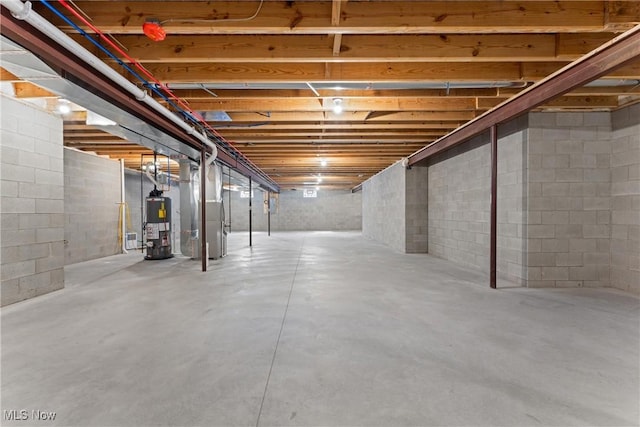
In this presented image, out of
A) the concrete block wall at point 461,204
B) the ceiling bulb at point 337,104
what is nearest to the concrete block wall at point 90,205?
the ceiling bulb at point 337,104

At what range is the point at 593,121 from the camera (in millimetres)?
3551

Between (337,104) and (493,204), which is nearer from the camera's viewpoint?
(337,104)

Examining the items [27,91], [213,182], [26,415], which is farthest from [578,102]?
[27,91]

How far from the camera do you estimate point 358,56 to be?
2.34 metres

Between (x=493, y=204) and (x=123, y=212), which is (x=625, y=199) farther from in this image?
(x=123, y=212)

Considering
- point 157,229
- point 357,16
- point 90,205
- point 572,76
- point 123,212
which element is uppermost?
point 357,16

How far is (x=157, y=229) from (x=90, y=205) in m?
1.48

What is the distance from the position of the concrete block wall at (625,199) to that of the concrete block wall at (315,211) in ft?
36.1

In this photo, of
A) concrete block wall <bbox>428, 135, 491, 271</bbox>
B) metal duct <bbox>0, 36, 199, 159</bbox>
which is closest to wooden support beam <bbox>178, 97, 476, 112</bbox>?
metal duct <bbox>0, 36, 199, 159</bbox>

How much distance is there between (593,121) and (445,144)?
5.95 ft

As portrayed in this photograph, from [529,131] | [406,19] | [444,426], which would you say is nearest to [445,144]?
[529,131]

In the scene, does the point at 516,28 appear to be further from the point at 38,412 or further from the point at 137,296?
the point at 137,296

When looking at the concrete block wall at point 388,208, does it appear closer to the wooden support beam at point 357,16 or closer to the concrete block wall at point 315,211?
the concrete block wall at point 315,211

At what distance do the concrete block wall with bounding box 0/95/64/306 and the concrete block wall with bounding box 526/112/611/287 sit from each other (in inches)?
232
